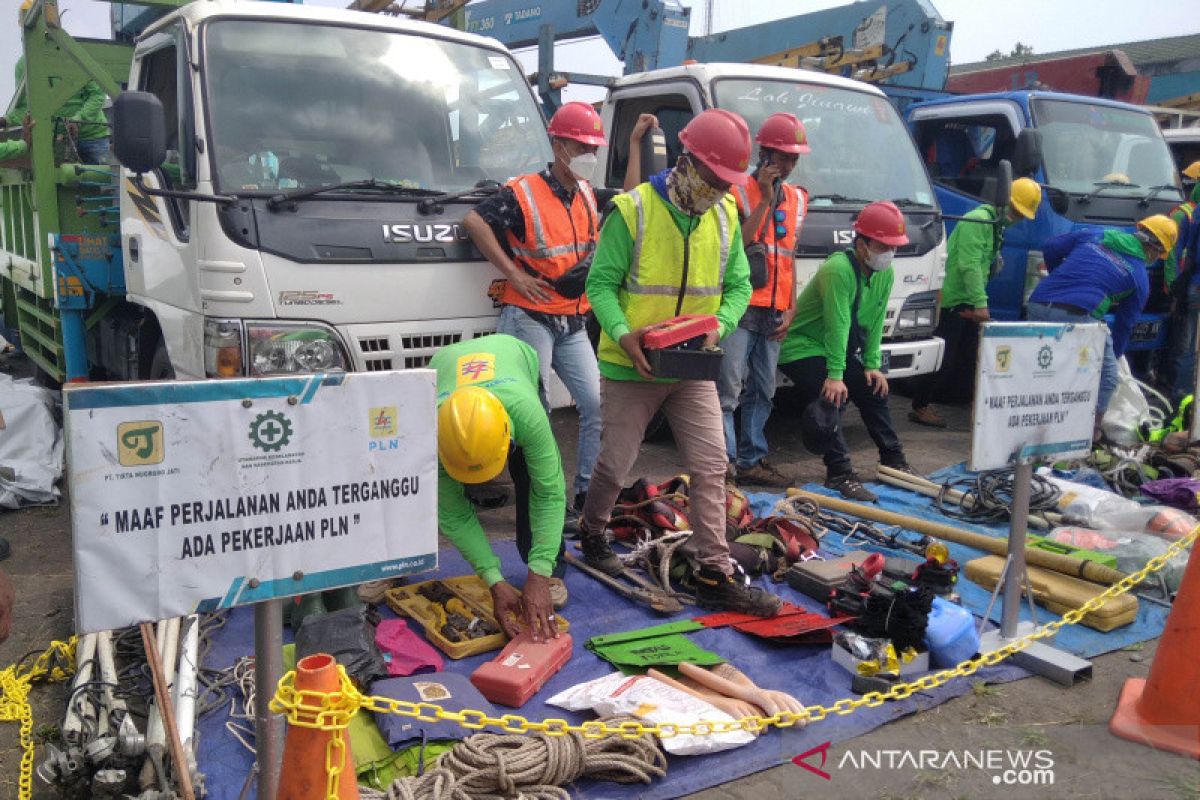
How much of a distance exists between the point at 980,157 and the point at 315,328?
6425 mm

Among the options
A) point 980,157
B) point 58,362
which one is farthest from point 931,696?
point 980,157

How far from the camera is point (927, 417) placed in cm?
758

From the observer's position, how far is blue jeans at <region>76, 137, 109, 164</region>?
233 inches

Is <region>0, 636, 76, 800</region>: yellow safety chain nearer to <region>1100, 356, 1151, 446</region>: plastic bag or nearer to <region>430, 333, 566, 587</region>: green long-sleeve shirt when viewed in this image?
<region>430, 333, 566, 587</region>: green long-sleeve shirt

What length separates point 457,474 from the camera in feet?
10.7

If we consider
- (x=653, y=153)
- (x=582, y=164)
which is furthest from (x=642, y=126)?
(x=582, y=164)

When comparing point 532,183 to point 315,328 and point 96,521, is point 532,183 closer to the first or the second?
point 315,328

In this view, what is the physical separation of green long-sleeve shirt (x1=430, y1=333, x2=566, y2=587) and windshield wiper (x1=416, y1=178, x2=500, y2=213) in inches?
40.2

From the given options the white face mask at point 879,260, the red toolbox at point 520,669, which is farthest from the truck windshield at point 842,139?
the red toolbox at point 520,669

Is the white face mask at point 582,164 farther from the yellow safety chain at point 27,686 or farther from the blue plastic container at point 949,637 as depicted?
the yellow safety chain at point 27,686

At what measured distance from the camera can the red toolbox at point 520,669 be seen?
3176 mm

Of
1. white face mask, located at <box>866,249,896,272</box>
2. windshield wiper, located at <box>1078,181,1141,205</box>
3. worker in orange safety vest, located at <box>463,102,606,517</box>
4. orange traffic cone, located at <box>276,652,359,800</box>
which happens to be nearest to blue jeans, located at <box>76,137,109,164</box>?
worker in orange safety vest, located at <box>463,102,606,517</box>

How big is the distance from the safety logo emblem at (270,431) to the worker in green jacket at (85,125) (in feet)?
15.2

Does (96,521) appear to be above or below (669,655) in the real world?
above
